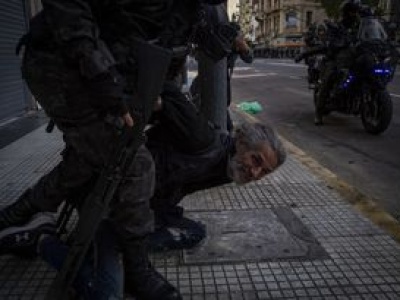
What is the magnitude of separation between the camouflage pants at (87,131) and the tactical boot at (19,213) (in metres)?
0.60

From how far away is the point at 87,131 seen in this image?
2.37 meters

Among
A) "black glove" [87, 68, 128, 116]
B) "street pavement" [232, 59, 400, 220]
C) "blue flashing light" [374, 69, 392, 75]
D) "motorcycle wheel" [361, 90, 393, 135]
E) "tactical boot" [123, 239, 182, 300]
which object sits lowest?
"street pavement" [232, 59, 400, 220]

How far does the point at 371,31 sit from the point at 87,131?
251 inches

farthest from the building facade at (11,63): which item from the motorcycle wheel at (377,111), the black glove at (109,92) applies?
the black glove at (109,92)

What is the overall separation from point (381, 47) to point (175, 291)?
20.1 feet

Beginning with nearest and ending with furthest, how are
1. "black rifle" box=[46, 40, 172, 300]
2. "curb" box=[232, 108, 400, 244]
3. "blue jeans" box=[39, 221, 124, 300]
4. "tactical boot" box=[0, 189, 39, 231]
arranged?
"black rifle" box=[46, 40, 172, 300] → "blue jeans" box=[39, 221, 124, 300] → "tactical boot" box=[0, 189, 39, 231] → "curb" box=[232, 108, 400, 244]

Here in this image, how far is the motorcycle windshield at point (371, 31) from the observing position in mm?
7707

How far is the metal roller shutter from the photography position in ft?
25.6

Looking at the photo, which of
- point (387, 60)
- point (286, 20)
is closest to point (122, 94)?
point (387, 60)

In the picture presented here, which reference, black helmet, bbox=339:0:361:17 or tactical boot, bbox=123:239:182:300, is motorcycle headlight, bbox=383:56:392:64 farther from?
tactical boot, bbox=123:239:182:300

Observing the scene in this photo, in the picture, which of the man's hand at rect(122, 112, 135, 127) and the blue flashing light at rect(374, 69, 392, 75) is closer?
the man's hand at rect(122, 112, 135, 127)

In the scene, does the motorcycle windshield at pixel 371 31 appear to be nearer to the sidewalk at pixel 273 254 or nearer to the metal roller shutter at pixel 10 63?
the sidewalk at pixel 273 254

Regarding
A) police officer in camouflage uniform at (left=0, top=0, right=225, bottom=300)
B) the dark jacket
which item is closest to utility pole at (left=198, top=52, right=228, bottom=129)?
the dark jacket

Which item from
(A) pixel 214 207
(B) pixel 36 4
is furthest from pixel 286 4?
(A) pixel 214 207
